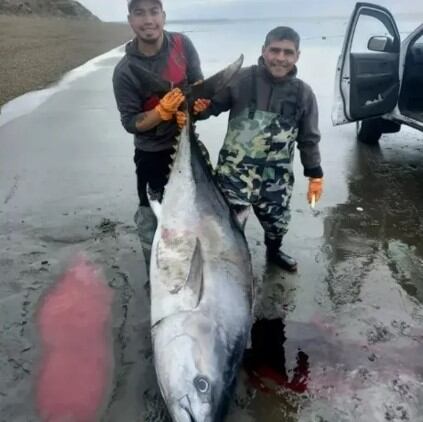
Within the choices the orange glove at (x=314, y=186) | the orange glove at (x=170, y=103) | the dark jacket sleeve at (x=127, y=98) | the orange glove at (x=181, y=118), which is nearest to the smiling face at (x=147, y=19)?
the dark jacket sleeve at (x=127, y=98)

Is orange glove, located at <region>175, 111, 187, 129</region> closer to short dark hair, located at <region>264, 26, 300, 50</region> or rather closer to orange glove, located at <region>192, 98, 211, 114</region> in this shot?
orange glove, located at <region>192, 98, 211, 114</region>

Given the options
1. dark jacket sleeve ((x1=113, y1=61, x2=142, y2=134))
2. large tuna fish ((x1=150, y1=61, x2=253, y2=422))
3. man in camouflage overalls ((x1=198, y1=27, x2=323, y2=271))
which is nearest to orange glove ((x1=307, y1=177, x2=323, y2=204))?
man in camouflage overalls ((x1=198, y1=27, x2=323, y2=271))

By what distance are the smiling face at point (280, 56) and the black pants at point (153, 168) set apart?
94 cm

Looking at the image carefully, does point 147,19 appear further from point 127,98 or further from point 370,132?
point 370,132

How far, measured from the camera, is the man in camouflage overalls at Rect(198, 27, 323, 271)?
4.04 m

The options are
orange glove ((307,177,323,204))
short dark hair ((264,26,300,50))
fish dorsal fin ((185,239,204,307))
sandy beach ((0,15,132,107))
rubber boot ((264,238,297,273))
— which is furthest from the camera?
sandy beach ((0,15,132,107))

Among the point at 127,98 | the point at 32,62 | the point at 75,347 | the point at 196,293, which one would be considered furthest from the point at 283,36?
the point at 32,62

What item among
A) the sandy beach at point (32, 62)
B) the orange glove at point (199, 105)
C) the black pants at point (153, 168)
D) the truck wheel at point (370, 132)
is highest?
the orange glove at point (199, 105)

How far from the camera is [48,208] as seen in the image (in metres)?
6.25

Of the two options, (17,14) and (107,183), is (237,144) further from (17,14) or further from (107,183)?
(17,14)

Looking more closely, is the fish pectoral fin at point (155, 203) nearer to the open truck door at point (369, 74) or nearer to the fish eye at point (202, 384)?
the fish eye at point (202, 384)

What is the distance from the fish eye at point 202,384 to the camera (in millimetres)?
2623

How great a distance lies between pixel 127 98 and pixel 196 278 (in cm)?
144

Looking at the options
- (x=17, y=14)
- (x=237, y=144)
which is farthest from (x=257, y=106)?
(x=17, y=14)
